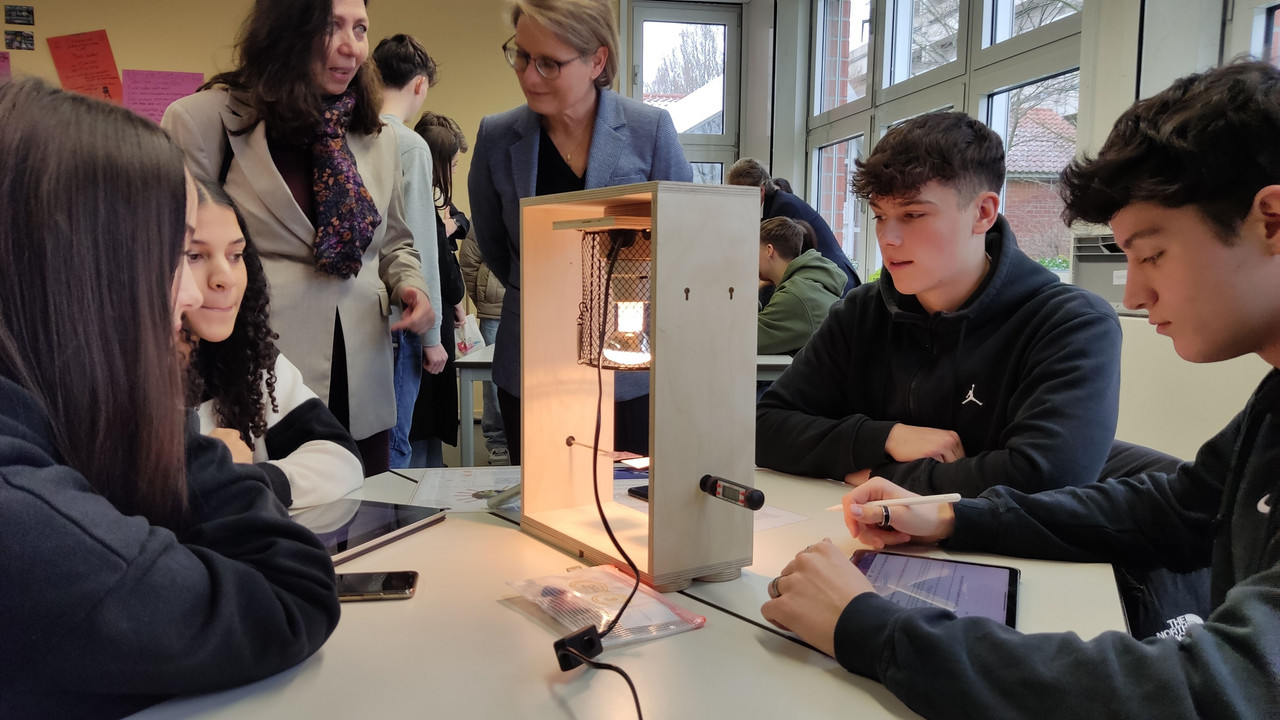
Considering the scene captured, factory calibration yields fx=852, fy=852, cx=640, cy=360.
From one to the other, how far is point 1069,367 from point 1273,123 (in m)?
0.54

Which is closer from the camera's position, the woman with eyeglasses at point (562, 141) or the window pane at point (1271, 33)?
the woman with eyeglasses at point (562, 141)

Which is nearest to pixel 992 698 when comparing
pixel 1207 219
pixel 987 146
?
pixel 1207 219

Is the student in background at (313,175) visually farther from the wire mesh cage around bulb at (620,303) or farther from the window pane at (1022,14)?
the window pane at (1022,14)

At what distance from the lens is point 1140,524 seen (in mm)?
1112

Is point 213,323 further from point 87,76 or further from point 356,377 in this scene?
point 87,76

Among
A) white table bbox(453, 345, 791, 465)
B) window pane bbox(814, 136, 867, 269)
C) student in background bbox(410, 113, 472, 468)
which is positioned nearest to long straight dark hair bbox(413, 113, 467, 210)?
student in background bbox(410, 113, 472, 468)

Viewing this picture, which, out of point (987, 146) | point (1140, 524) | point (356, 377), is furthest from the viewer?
point (356, 377)

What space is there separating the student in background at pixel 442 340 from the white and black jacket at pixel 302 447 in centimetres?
100

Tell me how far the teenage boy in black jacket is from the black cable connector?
2.35ft

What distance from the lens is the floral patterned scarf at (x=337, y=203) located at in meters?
1.71

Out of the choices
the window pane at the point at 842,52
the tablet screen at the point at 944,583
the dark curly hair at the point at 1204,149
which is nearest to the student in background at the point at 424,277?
the tablet screen at the point at 944,583

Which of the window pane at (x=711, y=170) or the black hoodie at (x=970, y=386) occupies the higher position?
the window pane at (x=711, y=170)

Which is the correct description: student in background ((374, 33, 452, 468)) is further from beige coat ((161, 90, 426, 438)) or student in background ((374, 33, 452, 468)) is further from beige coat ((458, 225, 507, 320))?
beige coat ((458, 225, 507, 320))

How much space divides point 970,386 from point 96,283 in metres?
1.29
